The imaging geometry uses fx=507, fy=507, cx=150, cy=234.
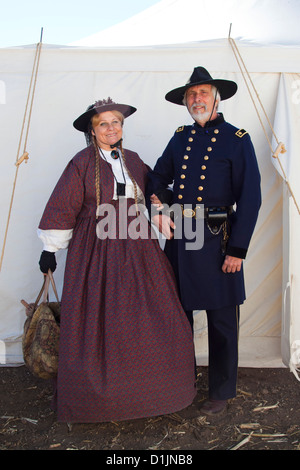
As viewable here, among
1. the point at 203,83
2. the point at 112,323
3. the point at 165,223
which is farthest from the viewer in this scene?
the point at 165,223

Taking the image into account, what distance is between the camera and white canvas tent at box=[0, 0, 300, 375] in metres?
2.96

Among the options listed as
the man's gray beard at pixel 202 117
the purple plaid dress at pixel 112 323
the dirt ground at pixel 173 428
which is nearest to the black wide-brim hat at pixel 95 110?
the purple plaid dress at pixel 112 323

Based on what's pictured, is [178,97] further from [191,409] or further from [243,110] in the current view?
[191,409]

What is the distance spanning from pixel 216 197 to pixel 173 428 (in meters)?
1.07

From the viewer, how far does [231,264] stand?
229 cm

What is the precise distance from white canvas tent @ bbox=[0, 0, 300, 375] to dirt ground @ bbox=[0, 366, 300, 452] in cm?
45

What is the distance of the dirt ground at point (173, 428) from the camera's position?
2180mm

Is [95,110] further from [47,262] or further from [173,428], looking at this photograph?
[173,428]

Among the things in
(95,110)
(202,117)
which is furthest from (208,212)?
(95,110)

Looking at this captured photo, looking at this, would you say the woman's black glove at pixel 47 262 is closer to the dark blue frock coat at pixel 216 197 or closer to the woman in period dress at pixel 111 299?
the woman in period dress at pixel 111 299

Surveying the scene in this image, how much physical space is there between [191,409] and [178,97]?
1538 mm

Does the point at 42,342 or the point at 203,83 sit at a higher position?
the point at 203,83

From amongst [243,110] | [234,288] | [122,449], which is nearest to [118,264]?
[234,288]

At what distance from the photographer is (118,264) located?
229cm
